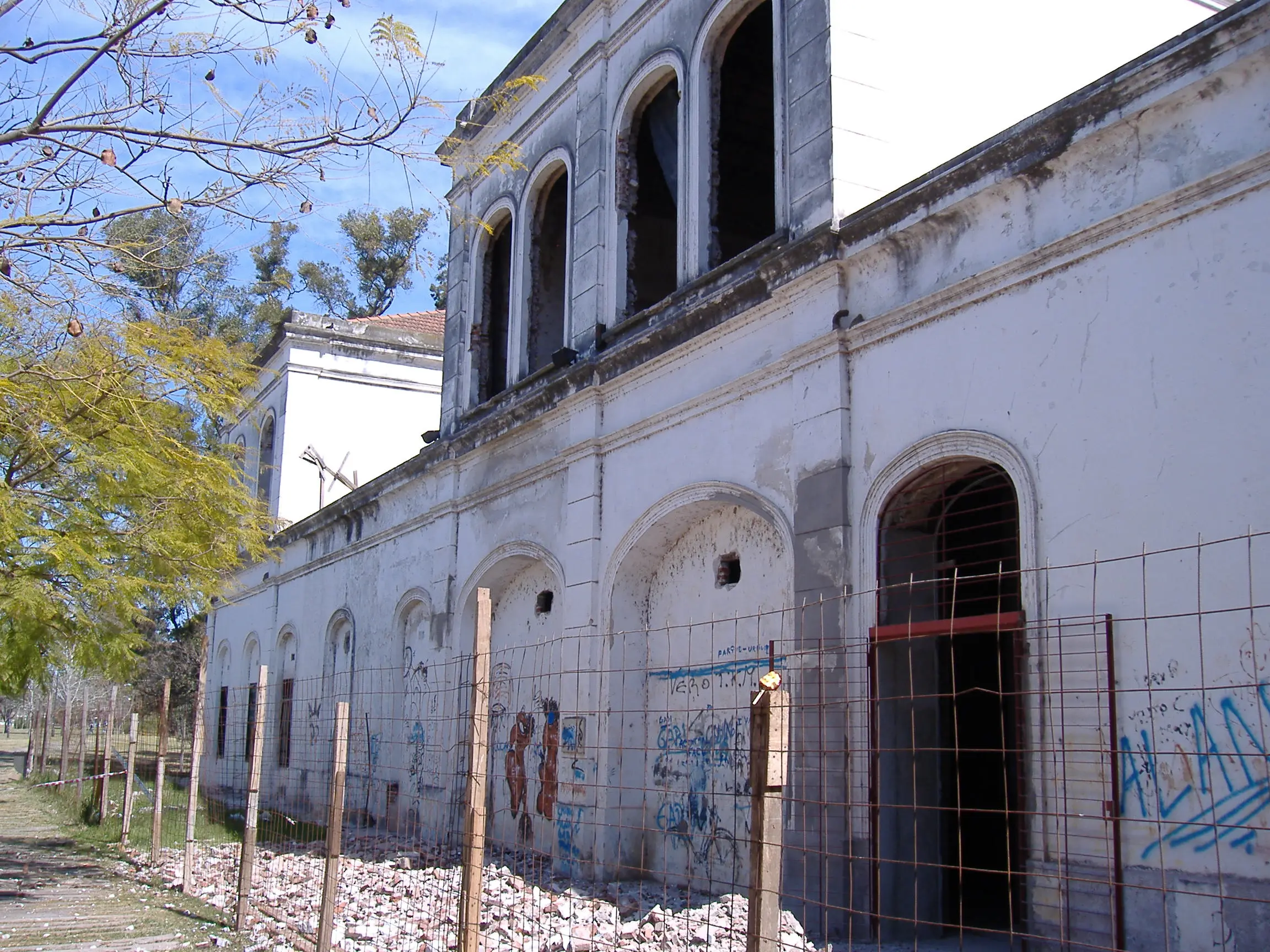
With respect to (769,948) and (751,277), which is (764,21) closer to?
(751,277)

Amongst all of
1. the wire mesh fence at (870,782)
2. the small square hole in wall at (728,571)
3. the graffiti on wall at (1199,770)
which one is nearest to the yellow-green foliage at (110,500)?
the wire mesh fence at (870,782)

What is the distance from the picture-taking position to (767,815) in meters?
3.80

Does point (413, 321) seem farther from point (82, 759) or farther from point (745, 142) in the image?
point (745, 142)

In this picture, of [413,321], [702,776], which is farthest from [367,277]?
[702,776]

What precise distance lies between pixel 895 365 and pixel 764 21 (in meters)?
4.76

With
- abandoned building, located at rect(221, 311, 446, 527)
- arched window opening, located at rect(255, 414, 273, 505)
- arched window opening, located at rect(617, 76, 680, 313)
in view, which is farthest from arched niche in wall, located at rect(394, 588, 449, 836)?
arched window opening, located at rect(255, 414, 273, 505)

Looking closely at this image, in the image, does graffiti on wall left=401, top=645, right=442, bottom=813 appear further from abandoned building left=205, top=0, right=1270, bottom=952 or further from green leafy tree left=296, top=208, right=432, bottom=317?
green leafy tree left=296, top=208, right=432, bottom=317

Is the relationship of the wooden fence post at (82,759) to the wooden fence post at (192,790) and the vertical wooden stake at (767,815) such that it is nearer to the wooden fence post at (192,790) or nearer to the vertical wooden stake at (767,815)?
the wooden fence post at (192,790)

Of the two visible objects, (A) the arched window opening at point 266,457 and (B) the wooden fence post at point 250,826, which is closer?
(B) the wooden fence post at point 250,826

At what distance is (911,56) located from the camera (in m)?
9.72

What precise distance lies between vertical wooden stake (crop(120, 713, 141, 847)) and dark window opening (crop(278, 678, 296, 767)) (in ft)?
15.8

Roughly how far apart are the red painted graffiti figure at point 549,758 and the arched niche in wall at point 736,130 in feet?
15.4

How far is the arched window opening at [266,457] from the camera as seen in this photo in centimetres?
2355

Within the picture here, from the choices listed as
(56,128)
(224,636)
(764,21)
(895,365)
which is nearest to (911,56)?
(764,21)
